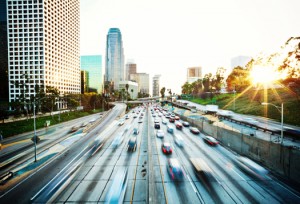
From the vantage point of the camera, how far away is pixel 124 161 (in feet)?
77.5

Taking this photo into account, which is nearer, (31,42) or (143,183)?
(143,183)

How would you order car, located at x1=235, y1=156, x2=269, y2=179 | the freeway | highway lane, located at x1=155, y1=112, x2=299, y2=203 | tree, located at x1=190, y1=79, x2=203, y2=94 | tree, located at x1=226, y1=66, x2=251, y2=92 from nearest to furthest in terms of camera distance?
the freeway < highway lane, located at x1=155, y1=112, x2=299, y2=203 < car, located at x1=235, y1=156, x2=269, y2=179 < tree, located at x1=226, y1=66, x2=251, y2=92 < tree, located at x1=190, y1=79, x2=203, y2=94

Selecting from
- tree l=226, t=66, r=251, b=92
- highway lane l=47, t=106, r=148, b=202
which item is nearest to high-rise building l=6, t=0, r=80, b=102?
highway lane l=47, t=106, r=148, b=202

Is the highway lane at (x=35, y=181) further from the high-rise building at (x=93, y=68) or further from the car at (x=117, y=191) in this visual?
the high-rise building at (x=93, y=68)

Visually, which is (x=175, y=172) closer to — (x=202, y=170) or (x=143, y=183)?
(x=202, y=170)

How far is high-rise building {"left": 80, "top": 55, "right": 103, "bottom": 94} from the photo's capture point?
190m

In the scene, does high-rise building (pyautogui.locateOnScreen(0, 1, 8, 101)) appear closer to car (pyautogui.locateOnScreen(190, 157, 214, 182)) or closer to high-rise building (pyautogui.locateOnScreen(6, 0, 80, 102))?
high-rise building (pyautogui.locateOnScreen(6, 0, 80, 102))

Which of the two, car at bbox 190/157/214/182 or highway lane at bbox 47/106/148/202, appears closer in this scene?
highway lane at bbox 47/106/148/202

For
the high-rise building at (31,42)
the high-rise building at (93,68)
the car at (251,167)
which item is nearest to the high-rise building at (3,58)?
the high-rise building at (31,42)

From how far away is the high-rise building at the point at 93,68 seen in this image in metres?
190

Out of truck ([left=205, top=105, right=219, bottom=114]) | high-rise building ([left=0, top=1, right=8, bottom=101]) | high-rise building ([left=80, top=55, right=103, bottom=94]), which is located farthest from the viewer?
high-rise building ([left=80, top=55, right=103, bottom=94])

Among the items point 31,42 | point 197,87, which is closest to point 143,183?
point 31,42

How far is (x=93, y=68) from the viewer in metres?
191

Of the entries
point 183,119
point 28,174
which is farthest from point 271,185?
point 183,119
